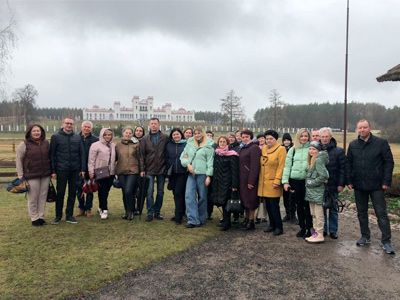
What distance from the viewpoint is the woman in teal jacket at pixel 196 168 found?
6945mm

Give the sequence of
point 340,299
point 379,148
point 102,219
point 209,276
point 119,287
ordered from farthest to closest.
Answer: point 102,219 → point 379,148 → point 209,276 → point 119,287 → point 340,299

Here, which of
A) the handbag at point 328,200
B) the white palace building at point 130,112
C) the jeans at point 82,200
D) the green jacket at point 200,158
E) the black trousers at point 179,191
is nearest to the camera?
the handbag at point 328,200

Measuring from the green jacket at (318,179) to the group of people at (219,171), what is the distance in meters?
0.02

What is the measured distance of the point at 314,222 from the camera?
20.1 ft

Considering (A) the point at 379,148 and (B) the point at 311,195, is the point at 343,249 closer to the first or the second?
(B) the point at 311,195

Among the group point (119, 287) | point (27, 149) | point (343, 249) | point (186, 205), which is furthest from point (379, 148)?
point (27, 149)

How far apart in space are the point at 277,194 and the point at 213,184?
1256mm

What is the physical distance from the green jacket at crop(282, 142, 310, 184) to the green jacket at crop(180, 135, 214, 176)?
1.47m

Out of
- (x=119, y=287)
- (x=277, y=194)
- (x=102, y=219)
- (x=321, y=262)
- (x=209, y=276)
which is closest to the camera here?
(x=119, y=287)

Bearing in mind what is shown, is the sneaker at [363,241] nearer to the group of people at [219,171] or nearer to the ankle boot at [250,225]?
the group of people at [219,171]

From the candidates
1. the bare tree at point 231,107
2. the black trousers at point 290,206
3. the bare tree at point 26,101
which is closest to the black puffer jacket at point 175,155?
the black trousers at point 290,206

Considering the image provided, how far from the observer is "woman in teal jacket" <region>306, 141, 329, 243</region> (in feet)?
19.1

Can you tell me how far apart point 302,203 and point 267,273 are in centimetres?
201

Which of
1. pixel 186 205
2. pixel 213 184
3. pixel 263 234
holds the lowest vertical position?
pixel 263 234
